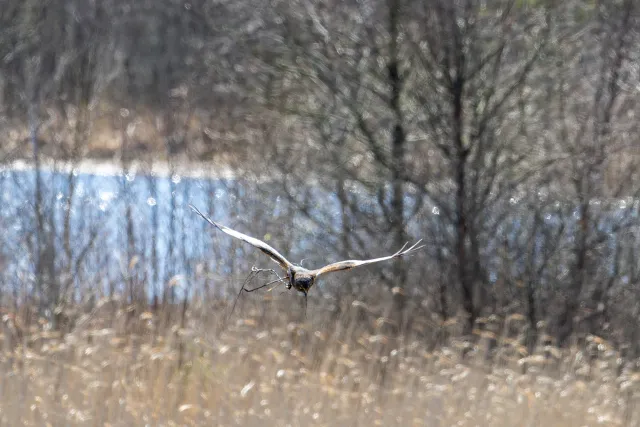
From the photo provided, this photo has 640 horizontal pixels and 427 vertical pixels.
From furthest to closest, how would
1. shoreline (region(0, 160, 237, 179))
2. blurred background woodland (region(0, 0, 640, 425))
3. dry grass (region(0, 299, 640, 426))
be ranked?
shoreline (region(0, 160, 237, 179)) < blurred background woodland (region(0, 0, 640, 425)) < dry grass (region(0, 299, 640, 426))

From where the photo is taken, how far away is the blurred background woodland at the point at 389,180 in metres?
9.32

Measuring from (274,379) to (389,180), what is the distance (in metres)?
3.01

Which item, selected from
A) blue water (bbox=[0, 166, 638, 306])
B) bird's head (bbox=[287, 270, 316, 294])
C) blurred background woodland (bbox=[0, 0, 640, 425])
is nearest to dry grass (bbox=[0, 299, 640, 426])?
blurred background woodland (bbox=[0, 0, 640, 425])

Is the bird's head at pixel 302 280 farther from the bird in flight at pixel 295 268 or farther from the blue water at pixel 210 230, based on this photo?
the blue water at pixel 210 230

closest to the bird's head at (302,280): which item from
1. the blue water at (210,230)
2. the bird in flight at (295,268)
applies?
the bird in flight at (295,268)

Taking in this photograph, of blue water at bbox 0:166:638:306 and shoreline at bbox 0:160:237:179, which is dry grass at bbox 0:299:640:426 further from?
shoreline at bbox 0:160:237:179

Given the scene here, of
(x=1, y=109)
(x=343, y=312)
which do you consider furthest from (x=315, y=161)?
(x=1, y=109)

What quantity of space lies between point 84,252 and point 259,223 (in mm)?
1505

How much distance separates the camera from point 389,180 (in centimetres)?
995

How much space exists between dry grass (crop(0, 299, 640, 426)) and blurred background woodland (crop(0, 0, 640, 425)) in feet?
1.37

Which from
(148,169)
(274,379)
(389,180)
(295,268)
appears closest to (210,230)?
(148,169)

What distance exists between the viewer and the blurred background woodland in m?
9.32

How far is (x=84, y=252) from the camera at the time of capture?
955 centimetres

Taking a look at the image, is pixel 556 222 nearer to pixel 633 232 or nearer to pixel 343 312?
pixel 633 232
